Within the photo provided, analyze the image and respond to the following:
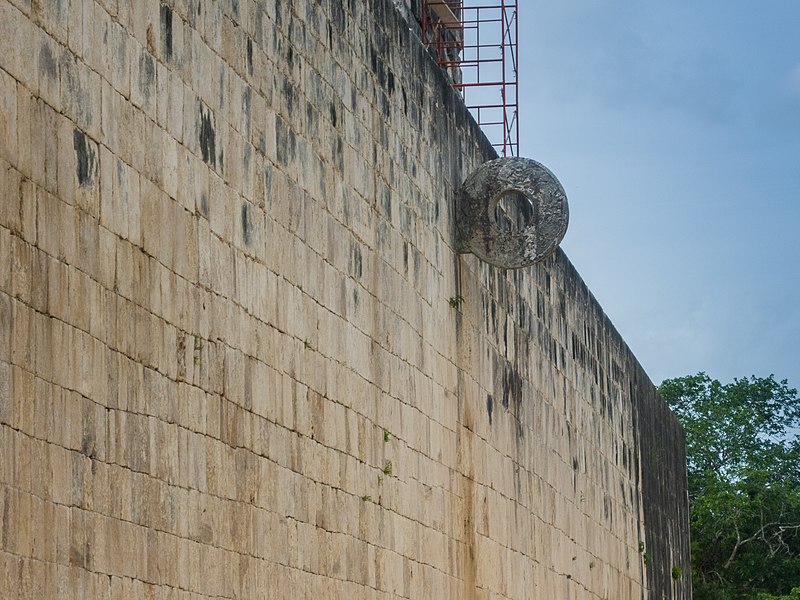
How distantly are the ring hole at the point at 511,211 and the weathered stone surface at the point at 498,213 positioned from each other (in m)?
0.02

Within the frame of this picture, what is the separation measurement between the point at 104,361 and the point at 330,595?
261 centimetres

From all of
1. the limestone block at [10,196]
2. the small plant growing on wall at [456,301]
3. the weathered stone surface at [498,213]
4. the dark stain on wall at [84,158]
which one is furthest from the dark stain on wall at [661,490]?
the limestone block at [10,196]

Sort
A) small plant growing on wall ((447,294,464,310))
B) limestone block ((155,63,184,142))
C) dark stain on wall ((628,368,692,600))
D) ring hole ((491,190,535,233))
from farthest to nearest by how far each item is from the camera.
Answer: dark stain on wall ((628,368,692,600)) → ring hole ((491,190,535,233)) → small plant growing on wall ((447,294,464,310)) → limestone block ((155,63,184,142))

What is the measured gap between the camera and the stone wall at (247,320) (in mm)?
5828

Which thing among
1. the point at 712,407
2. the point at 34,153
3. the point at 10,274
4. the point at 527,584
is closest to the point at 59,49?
the point at 34,153

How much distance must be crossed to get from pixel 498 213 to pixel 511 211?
2.05ft

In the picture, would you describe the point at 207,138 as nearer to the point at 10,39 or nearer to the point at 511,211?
the point at 10,39

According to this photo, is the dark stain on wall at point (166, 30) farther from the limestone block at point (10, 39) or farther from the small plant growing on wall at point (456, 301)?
the small plant growing on wall at point (456, 301)

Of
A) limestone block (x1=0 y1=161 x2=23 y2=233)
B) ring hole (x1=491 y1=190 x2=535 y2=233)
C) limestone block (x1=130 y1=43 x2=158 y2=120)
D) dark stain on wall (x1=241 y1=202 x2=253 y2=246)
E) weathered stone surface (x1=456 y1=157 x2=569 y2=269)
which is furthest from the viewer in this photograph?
ring hole (x1=491 y1=190 x2=535 y2=233)

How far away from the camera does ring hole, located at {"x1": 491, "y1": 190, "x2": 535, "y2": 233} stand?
11.6 metres

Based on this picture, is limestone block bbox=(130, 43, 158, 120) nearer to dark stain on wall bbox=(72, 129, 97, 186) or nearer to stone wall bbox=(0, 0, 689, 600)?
stone wall bbox=(0, 0, 689, 600)

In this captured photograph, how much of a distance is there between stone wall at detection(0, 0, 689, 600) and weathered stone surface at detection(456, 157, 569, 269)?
19 centimetres

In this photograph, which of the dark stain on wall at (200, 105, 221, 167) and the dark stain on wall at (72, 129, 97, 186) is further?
the dark stain on wall at (200, 105, 221, 167)

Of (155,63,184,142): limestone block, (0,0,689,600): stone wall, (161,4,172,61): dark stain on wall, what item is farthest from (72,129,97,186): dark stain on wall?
(161,4,172,61): dark stain on wall
